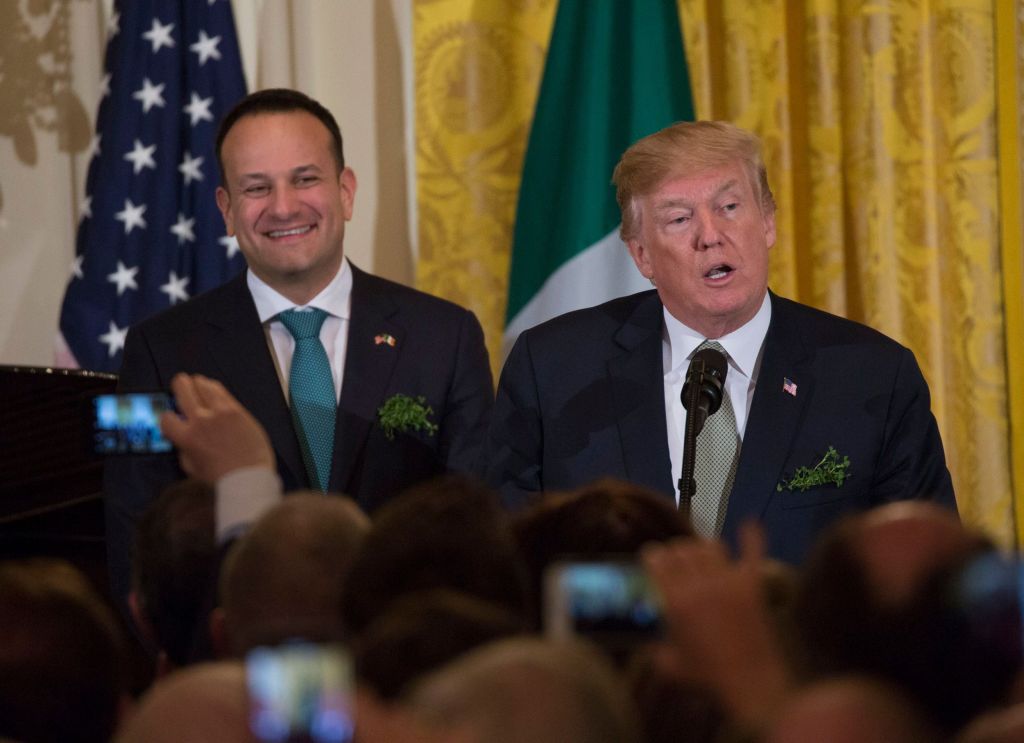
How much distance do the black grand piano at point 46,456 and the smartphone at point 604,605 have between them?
2.76 metres

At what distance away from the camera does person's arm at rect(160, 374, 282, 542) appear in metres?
1.31

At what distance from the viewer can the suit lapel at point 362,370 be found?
317 cm

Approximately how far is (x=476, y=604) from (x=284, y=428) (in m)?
2.22

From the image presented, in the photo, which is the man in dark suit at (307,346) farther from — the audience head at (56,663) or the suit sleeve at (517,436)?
the audience head at (56,663)

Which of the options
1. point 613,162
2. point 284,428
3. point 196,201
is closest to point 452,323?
point 284,428

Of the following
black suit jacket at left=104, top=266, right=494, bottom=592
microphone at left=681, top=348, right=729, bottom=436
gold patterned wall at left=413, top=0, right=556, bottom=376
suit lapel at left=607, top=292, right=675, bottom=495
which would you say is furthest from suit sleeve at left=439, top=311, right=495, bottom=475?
gold patterned wall at left=413, top=0, right=556, bottom=376

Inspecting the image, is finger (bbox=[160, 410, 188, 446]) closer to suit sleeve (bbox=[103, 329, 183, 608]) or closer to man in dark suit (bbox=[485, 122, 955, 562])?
man in dark suit (bbox=[485, 122, 955, 562])

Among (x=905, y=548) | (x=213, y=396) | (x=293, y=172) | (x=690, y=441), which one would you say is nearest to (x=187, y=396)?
(x=213, y=396)

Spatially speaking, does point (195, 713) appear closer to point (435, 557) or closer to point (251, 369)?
point (435, 557)

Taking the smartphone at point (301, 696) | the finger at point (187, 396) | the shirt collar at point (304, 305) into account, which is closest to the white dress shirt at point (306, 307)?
the shirt collar at point (304, 305)

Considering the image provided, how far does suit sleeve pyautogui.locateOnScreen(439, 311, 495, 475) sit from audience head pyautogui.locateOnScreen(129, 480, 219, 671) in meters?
1.80

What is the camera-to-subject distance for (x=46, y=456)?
3.67 meters

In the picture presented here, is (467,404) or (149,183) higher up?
(149,183)

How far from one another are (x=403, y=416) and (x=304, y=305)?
1.27ft
